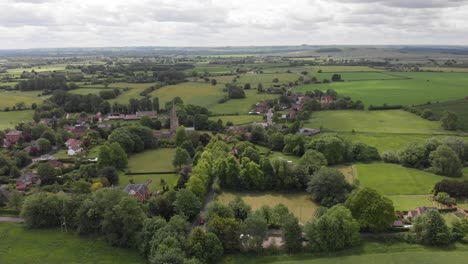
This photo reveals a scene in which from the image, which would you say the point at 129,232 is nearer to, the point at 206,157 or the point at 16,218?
the point at 16,218

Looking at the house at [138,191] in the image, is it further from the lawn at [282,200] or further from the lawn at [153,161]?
the lawn at [153,161]

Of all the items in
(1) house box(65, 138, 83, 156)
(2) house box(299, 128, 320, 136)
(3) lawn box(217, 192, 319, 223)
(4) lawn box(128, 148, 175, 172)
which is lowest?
(3) lawn box(217, 192, 319, 223)

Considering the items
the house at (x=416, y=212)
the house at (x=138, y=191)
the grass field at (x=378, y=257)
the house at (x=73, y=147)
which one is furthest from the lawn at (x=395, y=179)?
the house at (x=73, y=147)

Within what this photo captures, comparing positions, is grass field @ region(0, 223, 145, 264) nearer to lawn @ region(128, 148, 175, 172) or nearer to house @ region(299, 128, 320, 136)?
lawn @ region(128, 148, 175, 172)

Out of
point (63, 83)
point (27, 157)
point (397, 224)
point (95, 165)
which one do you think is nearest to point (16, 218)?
point (95, 165)

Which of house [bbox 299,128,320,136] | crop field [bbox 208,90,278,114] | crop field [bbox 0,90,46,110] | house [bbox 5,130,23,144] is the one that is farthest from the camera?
crop field [bbox 0,90,46,110]

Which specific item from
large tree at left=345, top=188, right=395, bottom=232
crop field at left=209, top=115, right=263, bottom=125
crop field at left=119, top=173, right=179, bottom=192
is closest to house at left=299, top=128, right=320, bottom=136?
crop field at left=209, top=115, right=263, bottom=125

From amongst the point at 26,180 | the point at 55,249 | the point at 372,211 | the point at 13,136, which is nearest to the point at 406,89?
the point at 372,211

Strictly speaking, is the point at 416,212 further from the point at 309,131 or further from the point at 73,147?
the point at 73,147
